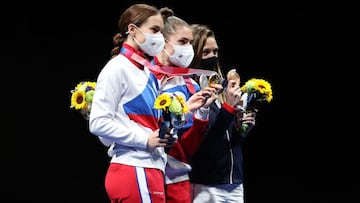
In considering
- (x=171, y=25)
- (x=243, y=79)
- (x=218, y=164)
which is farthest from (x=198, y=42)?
(x=243, y=79)

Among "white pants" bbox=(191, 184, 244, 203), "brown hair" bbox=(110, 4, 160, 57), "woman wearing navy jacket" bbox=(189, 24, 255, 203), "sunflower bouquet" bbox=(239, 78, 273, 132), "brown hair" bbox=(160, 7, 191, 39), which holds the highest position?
"brown hair" bbox=(110, 4, 160, 57)

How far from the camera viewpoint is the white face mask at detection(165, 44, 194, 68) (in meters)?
3.21

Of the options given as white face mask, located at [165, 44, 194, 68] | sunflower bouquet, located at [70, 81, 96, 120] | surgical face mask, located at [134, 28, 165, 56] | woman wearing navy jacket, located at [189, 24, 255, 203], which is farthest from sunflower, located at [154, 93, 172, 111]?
woman wearing navy jacket, located at [189, 24, 255, 203]

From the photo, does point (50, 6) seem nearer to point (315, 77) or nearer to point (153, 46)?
point (315, 77)

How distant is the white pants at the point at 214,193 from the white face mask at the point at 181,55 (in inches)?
23.3

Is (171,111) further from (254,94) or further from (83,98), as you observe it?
(254,94)

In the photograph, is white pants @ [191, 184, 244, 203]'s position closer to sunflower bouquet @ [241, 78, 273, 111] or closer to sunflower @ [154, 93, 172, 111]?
sunflower bouquet @ [241, 78, 273, 111]

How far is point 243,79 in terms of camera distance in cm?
513

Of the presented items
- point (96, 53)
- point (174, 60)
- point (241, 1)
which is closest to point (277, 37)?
point (241, 1)

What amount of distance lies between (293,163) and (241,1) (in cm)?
125

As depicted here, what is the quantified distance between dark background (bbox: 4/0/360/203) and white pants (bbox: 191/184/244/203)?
5.63 ft

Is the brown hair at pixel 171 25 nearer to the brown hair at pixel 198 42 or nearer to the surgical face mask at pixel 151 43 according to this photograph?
the brown hair at pixel 198 42

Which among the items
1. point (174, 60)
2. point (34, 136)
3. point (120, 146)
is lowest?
point (34, 136)

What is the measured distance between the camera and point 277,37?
5.29 m
